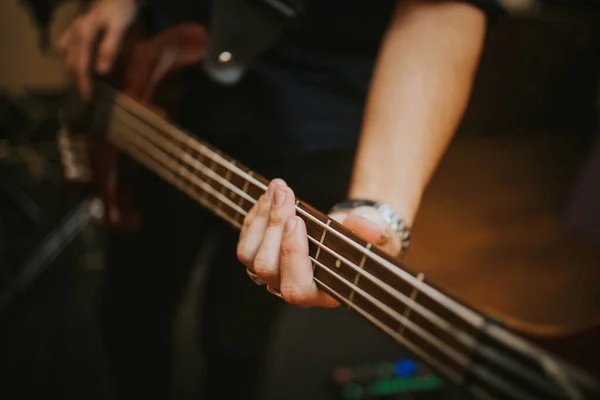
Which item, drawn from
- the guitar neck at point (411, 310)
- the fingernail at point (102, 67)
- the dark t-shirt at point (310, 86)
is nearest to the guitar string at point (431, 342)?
the guitar neck at point (411, 310)

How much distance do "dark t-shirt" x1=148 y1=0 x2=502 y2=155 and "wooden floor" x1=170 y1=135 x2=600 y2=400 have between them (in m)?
0.58

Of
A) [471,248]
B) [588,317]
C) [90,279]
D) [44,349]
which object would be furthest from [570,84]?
[44,349]

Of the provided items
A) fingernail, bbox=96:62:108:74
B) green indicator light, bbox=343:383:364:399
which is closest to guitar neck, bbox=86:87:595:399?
fingernail, bbox=96:62:108:74

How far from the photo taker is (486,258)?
2.23 m

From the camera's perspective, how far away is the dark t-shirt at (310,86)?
704 mm

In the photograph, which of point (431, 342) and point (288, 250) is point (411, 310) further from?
point (288, 250)

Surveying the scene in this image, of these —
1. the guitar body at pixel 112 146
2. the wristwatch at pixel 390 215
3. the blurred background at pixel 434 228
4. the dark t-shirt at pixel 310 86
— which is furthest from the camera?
the blurred background at pixel 434 228

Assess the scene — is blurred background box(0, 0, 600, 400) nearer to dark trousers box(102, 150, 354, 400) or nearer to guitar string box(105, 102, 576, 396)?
dark trousers box(102, 150, 354, 400)

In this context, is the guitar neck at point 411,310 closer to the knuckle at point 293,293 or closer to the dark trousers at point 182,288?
the knuckle at point 293,293

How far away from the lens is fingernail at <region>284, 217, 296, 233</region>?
1.61 feet

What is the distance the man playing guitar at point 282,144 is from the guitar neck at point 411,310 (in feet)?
0.12

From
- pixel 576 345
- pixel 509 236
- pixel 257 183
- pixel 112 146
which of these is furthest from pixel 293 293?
pixel 509 236

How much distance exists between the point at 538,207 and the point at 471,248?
0.70 meters

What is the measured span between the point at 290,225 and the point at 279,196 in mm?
33
